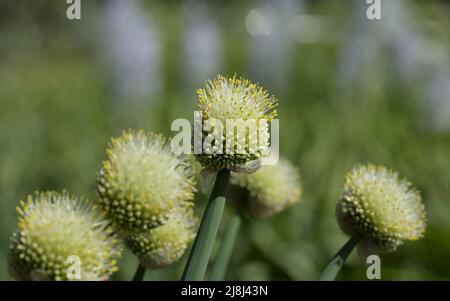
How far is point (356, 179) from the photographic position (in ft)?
4.41

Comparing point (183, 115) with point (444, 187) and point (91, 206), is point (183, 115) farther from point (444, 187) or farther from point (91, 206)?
point (91, 206)

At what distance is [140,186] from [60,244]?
177 mm

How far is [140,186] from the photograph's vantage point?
1.12 m

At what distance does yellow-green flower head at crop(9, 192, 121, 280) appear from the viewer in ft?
3.46

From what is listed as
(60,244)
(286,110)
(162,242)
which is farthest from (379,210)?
(286,110)

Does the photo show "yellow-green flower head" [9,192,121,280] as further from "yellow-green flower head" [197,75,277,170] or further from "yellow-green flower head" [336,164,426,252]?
"yellow-green flower head" [336,164,426,252]

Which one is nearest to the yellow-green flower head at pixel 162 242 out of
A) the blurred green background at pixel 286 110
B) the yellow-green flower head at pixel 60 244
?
the yellow-green flower head at pixel 60 244

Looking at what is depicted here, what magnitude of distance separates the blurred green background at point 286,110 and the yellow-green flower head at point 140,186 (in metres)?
2.04

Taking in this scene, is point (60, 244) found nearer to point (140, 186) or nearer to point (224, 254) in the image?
point (140, 186)

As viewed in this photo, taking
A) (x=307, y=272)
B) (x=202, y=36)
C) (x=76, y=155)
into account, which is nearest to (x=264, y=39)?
(x=202, y=36)

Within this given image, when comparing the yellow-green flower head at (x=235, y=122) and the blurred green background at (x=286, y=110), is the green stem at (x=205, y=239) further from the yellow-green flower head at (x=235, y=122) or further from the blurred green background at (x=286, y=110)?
the blurred green background at (x=286, y=110)

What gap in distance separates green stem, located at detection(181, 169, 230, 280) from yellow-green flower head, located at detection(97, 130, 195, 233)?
8 centimetres

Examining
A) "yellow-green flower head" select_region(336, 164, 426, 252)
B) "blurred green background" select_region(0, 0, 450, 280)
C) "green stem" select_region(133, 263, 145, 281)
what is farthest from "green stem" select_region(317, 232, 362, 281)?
"blurred green background" select_region(0, 0, 450, 280)
